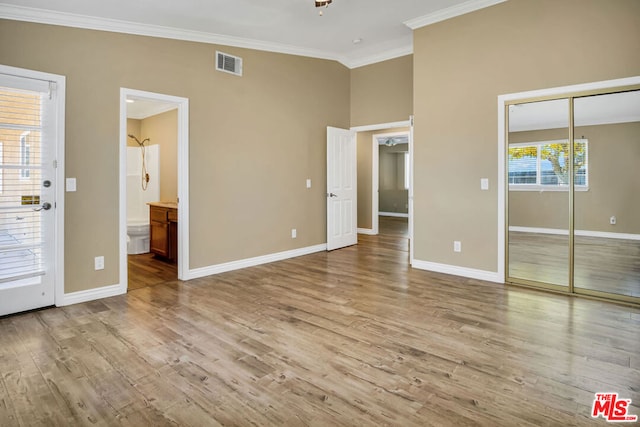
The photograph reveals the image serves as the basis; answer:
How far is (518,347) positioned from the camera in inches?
102

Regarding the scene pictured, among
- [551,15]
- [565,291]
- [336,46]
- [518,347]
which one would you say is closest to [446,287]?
[565,291]

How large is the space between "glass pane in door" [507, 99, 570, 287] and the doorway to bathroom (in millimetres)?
3922

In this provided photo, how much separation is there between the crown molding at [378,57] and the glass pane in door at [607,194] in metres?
2.83

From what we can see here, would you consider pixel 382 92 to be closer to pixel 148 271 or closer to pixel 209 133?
pixel 209 133

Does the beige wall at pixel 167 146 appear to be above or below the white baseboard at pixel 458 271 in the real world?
above

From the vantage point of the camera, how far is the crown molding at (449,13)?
4.19m

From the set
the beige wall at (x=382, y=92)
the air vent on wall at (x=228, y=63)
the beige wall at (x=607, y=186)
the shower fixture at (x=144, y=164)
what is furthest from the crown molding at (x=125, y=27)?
the beige wall at (x=607, y=186)

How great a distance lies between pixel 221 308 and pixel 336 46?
4324 millimetres

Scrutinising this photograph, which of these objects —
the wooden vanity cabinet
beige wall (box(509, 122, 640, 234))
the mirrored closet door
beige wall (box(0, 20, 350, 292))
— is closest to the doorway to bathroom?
the wooden vanity cabinet

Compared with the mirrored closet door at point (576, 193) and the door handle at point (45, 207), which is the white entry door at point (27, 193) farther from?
the mirrored closet door at point (576, 193)

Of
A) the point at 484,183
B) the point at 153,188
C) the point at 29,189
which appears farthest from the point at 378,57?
the point at 29,189

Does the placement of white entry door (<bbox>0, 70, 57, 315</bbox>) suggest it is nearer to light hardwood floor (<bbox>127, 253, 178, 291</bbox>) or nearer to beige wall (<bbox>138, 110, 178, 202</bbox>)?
light hardwood floor (<bbox>127, 253, 178, 291</bbox>)

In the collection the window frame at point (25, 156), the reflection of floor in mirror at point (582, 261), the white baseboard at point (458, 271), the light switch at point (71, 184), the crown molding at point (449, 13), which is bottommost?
the white baseboard at point (458, 271)

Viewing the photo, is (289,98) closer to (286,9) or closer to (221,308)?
(286,9)
